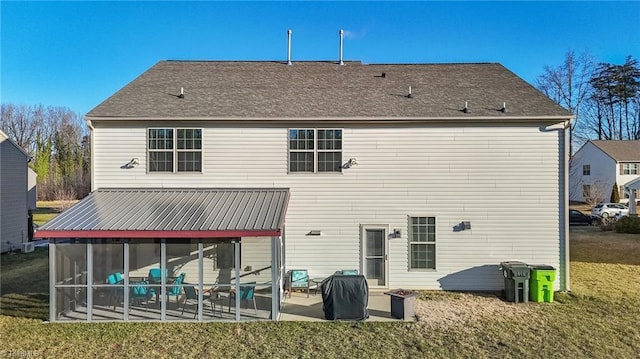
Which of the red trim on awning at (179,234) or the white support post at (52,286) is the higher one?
the red trim on awning at (179,234)

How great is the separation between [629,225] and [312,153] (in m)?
22.5

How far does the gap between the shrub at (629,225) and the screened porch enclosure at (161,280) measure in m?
24.1

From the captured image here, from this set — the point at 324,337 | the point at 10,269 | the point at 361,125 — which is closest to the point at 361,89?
the point at 361,125

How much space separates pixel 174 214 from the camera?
10148mm

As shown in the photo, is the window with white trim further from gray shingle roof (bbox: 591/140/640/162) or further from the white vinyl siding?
gray shingle roof (bbox: 591/140/640/162)

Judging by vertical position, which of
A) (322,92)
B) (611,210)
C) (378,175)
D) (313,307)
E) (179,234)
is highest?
(322,92)

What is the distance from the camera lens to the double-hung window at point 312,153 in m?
12.1

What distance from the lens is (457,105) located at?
12.4 meters

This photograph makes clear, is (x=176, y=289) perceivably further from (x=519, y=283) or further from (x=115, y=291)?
(x=519, y=283)

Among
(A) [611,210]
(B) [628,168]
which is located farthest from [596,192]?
(B) [628,168]

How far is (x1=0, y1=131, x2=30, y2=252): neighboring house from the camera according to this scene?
1770 cm

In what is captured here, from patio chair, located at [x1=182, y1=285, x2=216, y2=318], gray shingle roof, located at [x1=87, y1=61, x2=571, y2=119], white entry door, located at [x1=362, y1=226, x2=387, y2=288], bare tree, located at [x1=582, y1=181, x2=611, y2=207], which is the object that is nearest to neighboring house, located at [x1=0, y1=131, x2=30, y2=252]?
gray shingle roof, located at [x1=87, y1=61, x2=571, y2=119]

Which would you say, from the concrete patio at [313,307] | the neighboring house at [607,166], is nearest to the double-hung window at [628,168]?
the neighboring house at [607,166]

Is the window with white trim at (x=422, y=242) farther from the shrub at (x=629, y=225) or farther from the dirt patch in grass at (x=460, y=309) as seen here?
the shrub at (x=629, y=225)
